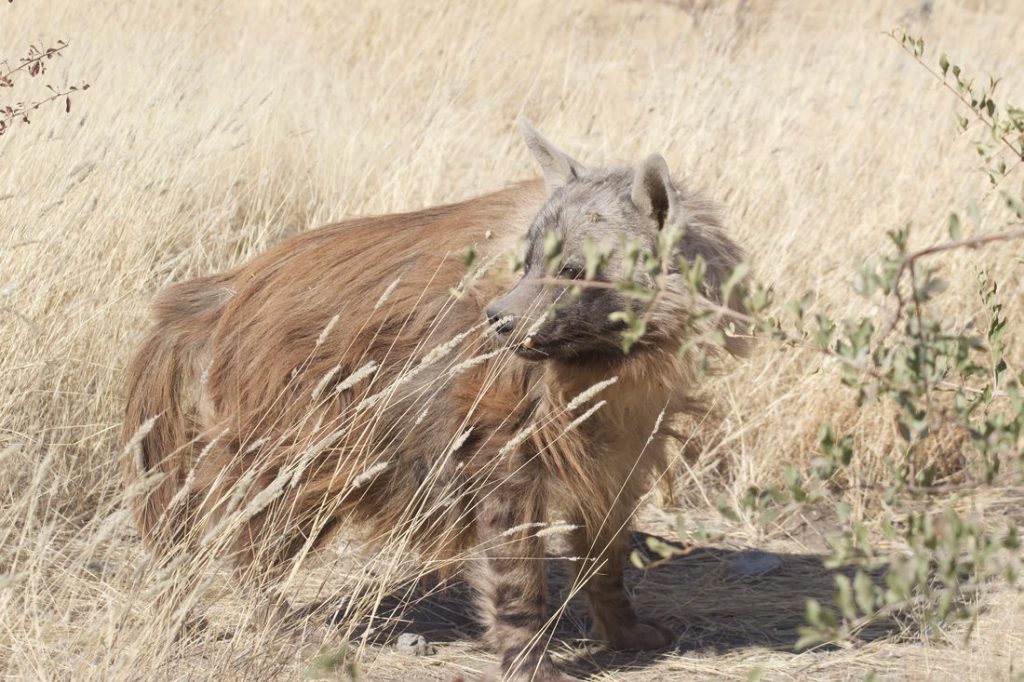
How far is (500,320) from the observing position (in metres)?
3.89

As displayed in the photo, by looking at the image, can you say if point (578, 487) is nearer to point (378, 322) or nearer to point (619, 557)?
point (619, 557)

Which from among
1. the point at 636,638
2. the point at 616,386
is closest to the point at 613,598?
the point at 636,638

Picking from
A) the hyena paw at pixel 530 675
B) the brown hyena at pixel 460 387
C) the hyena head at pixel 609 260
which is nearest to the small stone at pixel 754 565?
the brown hyena at pixel 460 387

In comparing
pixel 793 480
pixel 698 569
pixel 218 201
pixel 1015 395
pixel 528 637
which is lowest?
pixel 698 569

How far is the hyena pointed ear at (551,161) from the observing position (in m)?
4.40

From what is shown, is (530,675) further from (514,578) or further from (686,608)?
(686,608)

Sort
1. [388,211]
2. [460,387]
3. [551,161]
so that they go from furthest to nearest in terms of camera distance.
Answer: [388,211], [551,161], [460,387]

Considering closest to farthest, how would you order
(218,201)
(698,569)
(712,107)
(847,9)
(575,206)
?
(575,206)
(698,569)
(218,201)
(712,107)
(847,9)

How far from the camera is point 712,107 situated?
7.87m

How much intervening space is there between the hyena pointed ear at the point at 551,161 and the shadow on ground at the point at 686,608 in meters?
1.63

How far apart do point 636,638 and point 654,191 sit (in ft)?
6.04

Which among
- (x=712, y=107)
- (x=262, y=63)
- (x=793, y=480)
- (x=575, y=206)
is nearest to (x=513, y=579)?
(x=575, y=206)

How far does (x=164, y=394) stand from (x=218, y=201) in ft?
7.38

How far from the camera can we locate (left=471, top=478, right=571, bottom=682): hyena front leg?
425 cm
